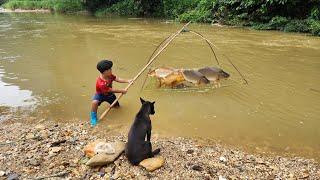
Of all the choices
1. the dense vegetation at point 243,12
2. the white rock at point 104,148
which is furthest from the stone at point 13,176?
the dense vegetation at point 243,12

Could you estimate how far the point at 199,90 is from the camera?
7.94m

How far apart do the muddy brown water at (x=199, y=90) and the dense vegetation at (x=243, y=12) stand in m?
2.73

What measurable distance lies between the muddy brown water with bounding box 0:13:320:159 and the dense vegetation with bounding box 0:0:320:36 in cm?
273

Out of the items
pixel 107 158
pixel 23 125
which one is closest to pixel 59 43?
pixel 23 125

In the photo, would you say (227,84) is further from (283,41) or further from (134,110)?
(283,41)

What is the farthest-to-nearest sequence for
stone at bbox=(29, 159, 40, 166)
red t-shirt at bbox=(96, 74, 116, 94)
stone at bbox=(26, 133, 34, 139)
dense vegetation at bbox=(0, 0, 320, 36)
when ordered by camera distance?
1. dense vegetation at bbox=(0, 0, 320, 36)
2. red t-shirt at bbox=(96, 74, 116, 94)
3. stone at bbox=(26, 133, 34, 139)
4. stone at bbox=(29, 159, 40, 166)

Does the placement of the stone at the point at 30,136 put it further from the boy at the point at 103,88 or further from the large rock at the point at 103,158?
the large rock at the point at 103,158

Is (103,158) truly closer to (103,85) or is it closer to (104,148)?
(104,148)

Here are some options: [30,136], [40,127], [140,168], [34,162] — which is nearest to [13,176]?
[34,162]

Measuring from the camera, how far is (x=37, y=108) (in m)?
7.17

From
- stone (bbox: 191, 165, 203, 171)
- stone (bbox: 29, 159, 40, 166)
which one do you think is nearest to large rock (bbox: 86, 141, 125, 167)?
stone (bbox: 29, 159, 40, 166)

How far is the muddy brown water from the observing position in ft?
19.8

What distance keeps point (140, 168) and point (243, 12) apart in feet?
55.8

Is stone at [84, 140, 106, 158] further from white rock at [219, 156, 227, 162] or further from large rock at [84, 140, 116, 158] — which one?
white rock at [219, 156, 227, 162]
